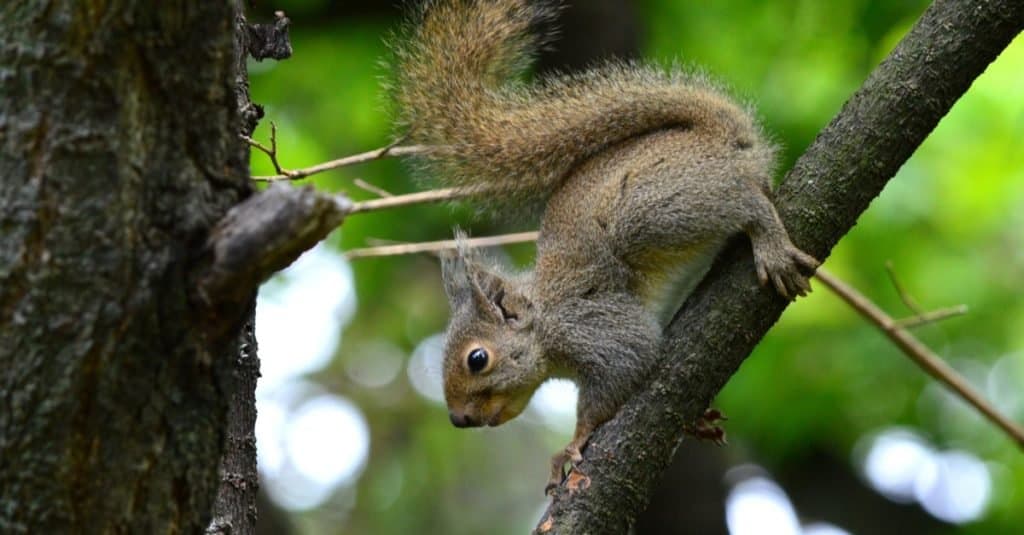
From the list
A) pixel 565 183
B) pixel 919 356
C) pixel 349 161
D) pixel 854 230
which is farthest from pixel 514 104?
pixel 854 230

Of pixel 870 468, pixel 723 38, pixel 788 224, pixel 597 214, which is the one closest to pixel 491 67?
pixel 597 214

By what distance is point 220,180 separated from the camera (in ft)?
6.56

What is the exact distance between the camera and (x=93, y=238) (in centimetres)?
186

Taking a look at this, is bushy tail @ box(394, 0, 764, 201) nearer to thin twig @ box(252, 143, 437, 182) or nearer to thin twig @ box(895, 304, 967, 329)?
thin twig @ box(252, 143, 437, 182)

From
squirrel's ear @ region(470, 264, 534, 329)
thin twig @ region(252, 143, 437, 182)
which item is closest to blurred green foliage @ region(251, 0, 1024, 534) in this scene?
squirrel's ear @ region(470, 264, 534, 329)

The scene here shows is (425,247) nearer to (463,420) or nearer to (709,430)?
(463,420)

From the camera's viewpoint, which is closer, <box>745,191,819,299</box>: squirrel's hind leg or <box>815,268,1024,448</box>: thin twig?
<box>745,191,819,299</box>: squirrel's hind leg

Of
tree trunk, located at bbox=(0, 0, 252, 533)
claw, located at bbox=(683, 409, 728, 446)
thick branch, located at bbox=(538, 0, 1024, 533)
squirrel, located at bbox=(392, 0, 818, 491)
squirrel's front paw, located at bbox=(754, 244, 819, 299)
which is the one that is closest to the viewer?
tree trunk, located at bbox=(0, 0, 252, 533)

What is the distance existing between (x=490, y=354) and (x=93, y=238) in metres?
2.38

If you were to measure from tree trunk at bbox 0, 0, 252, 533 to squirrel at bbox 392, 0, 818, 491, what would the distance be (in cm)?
195

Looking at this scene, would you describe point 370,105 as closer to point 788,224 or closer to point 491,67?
point 491,67

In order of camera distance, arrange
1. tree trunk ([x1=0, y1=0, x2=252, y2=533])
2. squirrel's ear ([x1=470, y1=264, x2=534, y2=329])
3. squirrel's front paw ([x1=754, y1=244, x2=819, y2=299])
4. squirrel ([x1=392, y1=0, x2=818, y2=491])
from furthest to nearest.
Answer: squirrel's ear ([x1=470, y1=264, x2=534, y2=329])
squirrel ([x1=392, y1=0, x2=818, y2=491])
squirrel's front paw ([x1=754, y1=244, x2=819, y2=299])
tree trunk ([x1=0, y1=0, x2=252, y2=533])

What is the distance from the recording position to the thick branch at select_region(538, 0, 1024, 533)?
305 cm

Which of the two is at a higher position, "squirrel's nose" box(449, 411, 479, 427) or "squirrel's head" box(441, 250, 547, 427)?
"squirrel's head" box(441, 250, 547, 427)
